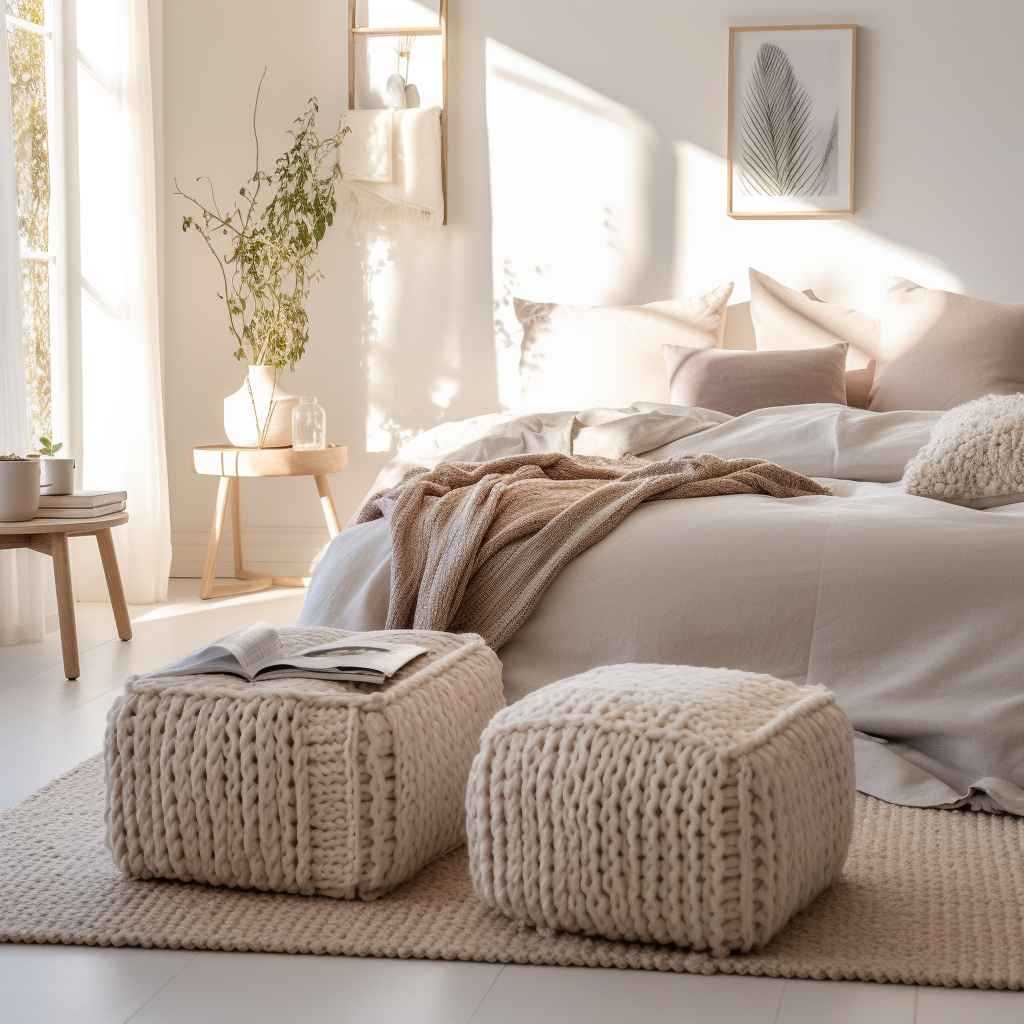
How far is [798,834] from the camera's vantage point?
1.55 m

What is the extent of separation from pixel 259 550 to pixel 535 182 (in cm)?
173

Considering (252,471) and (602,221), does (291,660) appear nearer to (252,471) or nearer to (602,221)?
(252,471)

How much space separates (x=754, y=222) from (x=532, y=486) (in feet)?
7.79

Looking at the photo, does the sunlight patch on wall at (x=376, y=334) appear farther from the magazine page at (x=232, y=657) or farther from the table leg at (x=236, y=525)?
the magazine page at (x=232, y=657)

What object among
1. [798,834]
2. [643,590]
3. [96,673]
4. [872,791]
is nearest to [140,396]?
[96,673]

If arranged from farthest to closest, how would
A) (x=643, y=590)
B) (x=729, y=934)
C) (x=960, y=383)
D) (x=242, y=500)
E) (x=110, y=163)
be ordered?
(x=242, y=500) < (x=110, y=163) < (x=960, y=383) < (x=643, y=590) < (x=729, y=934)

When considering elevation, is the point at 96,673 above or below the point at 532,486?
below

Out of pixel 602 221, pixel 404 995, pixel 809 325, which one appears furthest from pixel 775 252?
pixel 404 995

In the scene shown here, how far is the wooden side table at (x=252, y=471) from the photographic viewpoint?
4270mm

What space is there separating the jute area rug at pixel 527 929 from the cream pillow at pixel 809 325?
2.54 m

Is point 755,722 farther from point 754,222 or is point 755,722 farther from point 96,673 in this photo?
point 754,222

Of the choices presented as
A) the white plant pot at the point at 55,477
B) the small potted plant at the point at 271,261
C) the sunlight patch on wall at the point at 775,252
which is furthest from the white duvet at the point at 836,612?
the sunlight patch on wall at the point at 775,252

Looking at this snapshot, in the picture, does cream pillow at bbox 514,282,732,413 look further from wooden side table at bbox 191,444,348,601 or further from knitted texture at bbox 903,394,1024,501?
knitted texture at bbox 903,394,1024,501

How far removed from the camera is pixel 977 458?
2514 millimetres
